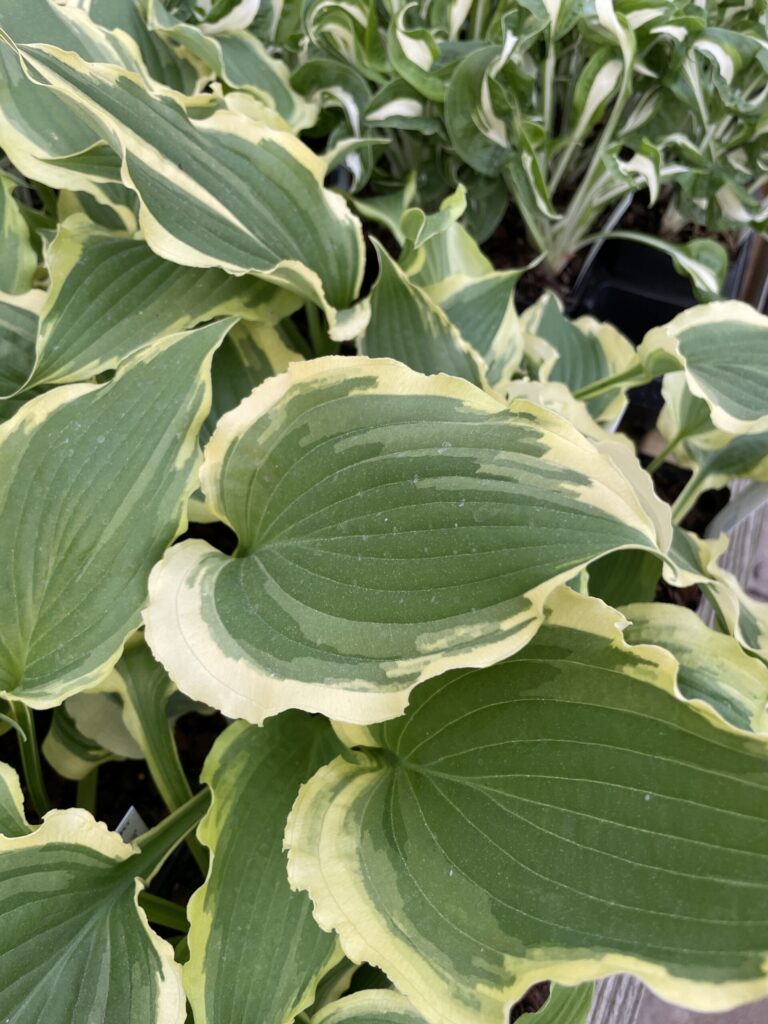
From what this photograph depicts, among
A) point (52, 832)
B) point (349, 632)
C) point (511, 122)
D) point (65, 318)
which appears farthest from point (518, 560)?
point (511, 122)

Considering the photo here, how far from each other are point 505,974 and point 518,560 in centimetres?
20

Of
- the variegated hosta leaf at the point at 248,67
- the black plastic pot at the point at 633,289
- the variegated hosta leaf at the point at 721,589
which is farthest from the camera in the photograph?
the black plastic pot at the point at 633,289

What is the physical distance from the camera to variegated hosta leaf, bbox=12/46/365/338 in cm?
57

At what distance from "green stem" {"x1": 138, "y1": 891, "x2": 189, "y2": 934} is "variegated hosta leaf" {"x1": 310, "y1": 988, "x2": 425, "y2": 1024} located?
0.47 ft

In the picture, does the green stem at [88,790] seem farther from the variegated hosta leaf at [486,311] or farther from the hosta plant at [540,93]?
the hosta plant at [540,93]

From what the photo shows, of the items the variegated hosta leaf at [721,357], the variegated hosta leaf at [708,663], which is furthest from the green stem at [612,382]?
the variegated hosta leaf at [708,663]

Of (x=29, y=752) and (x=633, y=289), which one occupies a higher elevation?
(x=633, y=289)

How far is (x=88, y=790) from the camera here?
0.70 metres

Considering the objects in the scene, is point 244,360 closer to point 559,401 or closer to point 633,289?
point 559,401

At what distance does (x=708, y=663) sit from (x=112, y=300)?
56cm

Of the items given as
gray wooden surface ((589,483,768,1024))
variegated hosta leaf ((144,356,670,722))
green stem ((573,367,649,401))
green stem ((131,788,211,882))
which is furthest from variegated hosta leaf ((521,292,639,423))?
green stem ((131,788,211,882))

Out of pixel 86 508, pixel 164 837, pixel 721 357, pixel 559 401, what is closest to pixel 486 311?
pixel 559 401

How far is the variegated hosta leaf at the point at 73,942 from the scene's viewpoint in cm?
44

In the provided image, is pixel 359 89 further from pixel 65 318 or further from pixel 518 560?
pixel 518 560
